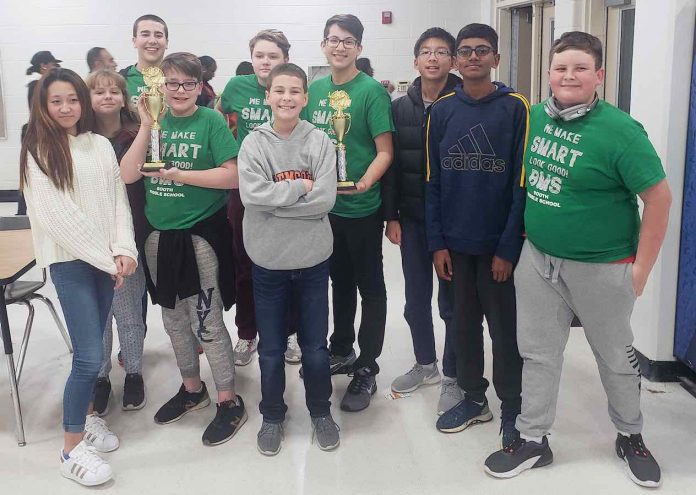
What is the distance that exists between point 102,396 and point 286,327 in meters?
0.91

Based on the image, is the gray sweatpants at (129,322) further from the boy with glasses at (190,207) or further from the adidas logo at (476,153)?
the adidas logo at (476,153)

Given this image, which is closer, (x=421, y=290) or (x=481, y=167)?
(x=481, y=167)

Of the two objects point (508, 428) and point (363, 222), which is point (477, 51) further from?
point (508, 428)

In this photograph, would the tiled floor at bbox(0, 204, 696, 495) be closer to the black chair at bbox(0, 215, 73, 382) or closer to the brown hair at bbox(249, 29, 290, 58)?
the black chair at bbox(0, 215, 73, 382)

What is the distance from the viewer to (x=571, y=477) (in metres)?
2.28

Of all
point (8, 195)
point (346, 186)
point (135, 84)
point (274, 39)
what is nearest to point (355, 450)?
point (346, 186)

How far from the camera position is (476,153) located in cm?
232

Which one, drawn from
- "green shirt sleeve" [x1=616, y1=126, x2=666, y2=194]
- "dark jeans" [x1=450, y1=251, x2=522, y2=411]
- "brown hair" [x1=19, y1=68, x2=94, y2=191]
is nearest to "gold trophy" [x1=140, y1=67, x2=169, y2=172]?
"brown hair" [x1=19, y1=68, x2=94, y2=191]

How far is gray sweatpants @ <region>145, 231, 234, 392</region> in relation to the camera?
2.49m

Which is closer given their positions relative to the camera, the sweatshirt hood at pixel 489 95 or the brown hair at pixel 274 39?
the sweatshirt hood at pixel 489 95

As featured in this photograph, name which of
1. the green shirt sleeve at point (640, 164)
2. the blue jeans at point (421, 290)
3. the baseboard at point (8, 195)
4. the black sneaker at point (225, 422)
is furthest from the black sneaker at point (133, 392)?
the baseboard at point (8, 195)

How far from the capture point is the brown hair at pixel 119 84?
2516 millimetres

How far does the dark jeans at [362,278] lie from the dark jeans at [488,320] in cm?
37

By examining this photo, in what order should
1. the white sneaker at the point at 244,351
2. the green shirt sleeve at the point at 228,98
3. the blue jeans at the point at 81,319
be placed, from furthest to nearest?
1. the white sneaker at the point at 244,351
2. the green shirt sleeve at the point at 228,98
3. the blue jeans at the point at 81,319
